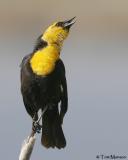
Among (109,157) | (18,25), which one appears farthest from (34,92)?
(18,25)

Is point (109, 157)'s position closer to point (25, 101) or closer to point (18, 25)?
point (25, 101)

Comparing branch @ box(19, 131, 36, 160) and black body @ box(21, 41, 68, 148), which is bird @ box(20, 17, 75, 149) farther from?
branch @ box(19, 131, 36, 160)

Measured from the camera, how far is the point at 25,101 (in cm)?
327

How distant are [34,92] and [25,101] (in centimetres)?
9

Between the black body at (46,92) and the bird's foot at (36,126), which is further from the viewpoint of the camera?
the black body at (46,92)

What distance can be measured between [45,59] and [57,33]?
0.13 m

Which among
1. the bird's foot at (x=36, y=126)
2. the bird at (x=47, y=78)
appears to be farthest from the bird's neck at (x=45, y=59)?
the bird's foot at (x=36, y=126)

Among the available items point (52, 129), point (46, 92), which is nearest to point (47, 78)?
point (46, 92)

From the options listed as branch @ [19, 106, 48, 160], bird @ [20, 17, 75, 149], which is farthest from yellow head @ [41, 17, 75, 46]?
branch @ [19, 106, 48, 160]

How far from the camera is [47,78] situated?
314cm

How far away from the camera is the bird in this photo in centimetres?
314

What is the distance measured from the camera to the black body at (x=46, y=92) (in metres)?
3.14

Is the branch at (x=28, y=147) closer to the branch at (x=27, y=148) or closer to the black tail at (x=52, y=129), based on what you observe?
the branch at (x=27, y=148)

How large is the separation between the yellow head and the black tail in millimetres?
229
